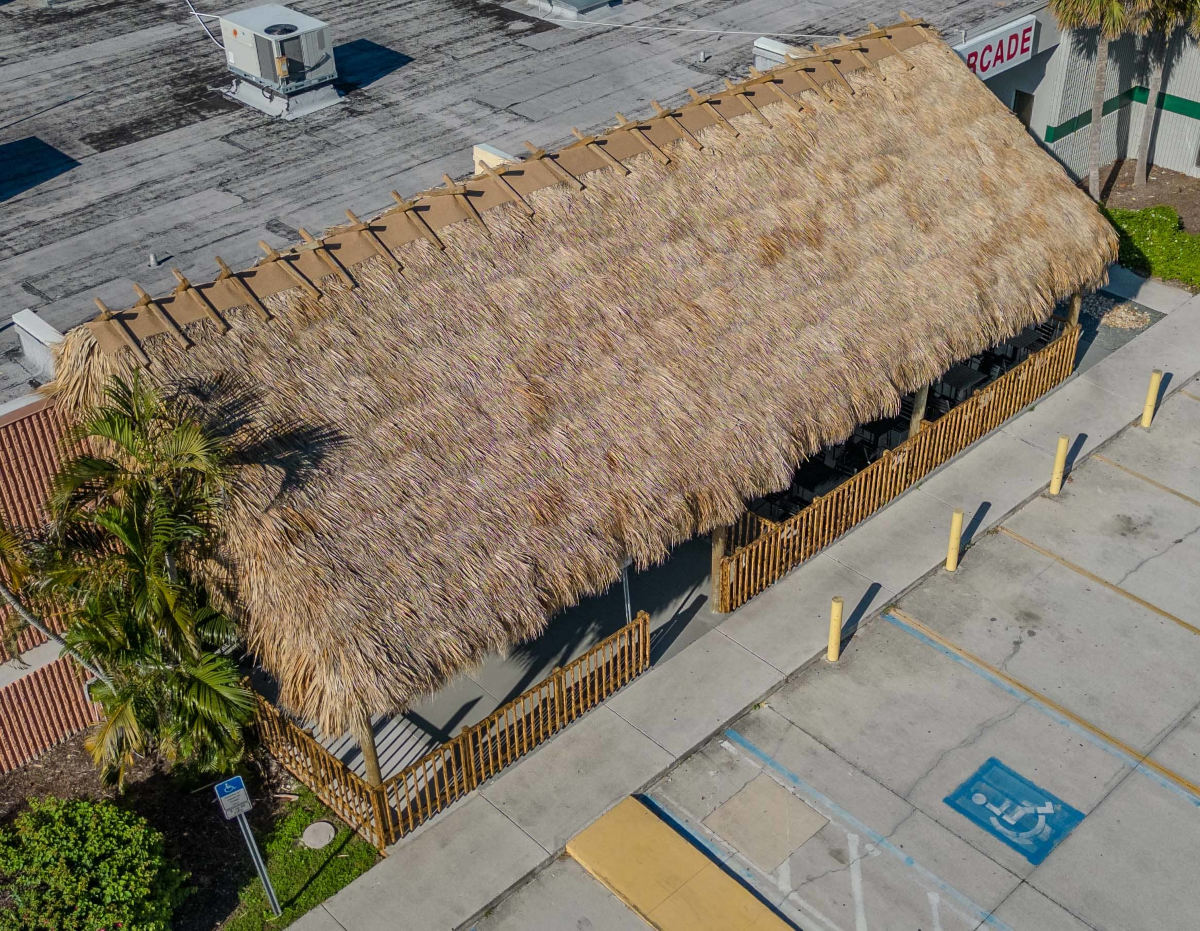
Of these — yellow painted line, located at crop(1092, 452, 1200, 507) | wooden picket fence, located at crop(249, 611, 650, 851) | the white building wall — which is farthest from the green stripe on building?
wooden picket fence, located at crop(249, 611, 650, 851)

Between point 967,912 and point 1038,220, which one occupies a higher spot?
point 1038,220

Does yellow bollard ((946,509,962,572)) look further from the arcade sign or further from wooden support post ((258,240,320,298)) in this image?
wooden support post ((258,240,320,298))

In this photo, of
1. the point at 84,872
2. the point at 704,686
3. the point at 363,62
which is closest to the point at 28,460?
the point at 84,872

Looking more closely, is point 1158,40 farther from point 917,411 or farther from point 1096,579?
point 1096,579

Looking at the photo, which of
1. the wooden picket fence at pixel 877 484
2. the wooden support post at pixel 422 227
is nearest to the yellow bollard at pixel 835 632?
the wooden picket fence at pixel 877 484

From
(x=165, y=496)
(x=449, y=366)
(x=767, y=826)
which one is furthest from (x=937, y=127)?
(x=165, y=496)

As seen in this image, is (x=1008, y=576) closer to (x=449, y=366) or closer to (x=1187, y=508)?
(x=1187, y=508)
